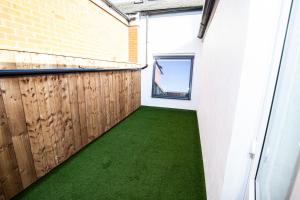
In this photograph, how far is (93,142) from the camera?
7.85 feet

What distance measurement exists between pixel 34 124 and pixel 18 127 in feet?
0.48

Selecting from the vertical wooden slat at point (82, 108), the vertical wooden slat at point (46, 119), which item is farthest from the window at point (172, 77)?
the vertical wooden slat at point (46, 119)

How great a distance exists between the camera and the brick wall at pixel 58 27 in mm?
1644

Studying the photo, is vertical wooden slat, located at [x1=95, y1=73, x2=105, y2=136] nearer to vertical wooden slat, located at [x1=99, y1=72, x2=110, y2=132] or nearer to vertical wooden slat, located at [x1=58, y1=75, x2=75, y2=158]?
vertical wooden slat, located at [x1=99, y1=72, x2=110, y2=132]

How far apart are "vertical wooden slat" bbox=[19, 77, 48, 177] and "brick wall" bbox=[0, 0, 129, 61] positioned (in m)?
0.60

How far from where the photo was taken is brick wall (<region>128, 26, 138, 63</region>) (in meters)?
4.29

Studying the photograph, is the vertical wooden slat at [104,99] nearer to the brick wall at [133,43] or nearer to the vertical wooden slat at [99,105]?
the vertical wooden slat at [99,105]

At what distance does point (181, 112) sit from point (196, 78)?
103cm

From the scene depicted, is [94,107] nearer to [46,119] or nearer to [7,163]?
[46,119]

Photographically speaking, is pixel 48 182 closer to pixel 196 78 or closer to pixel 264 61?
pixel 264 61

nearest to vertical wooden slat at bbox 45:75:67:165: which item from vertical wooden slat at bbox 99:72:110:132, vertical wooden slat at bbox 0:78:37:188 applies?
vertical wooden slat at bbox 0:78:37:188

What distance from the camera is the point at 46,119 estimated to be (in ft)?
5.24

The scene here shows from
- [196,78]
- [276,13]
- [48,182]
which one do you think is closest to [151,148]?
[48,182]

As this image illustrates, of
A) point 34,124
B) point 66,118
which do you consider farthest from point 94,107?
point 34,124
